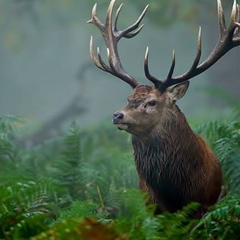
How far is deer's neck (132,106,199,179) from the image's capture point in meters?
7.85

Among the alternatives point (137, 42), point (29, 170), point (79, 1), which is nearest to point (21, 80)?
point (137, 42)

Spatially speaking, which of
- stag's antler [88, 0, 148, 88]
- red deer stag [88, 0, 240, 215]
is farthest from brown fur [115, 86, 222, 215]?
stag's antler [88, 0, 148, 88]

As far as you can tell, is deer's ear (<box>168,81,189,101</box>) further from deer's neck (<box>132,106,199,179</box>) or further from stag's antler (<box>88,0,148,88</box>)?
stag's antler (<box>88,0,148,88</box>)

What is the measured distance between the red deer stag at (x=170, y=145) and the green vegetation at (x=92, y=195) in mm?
297

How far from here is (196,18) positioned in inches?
732

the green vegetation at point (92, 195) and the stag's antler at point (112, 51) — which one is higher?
the stag's antler at point (112, 51)

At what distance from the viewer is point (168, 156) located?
25.8ft

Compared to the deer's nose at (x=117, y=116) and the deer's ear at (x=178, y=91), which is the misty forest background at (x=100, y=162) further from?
the deer's ear at (x=178, y=91)

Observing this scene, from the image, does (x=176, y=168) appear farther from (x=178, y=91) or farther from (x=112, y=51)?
(x=112, y=51)

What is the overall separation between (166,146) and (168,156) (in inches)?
3.2

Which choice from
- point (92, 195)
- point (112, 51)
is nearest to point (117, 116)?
point (112, 51)

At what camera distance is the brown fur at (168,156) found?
7805 mm

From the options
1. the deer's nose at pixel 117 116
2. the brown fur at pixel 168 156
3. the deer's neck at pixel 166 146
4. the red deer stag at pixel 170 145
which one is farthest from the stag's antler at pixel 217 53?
the deer's nose at pixel 117 116

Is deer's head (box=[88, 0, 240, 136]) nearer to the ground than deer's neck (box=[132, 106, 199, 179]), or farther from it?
farther from it
